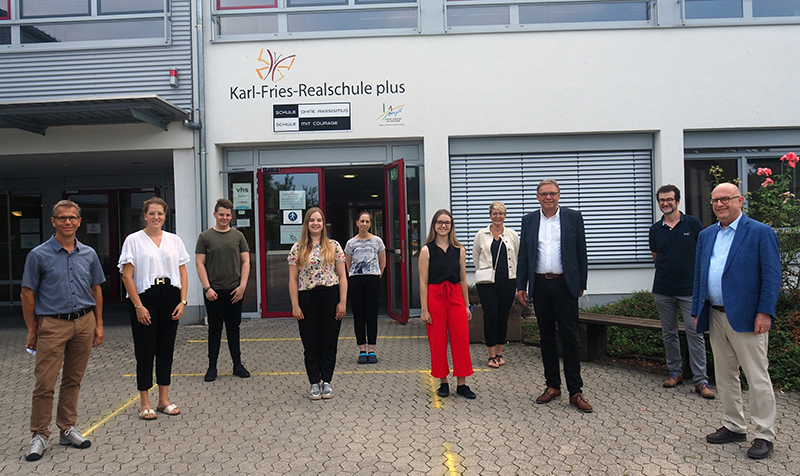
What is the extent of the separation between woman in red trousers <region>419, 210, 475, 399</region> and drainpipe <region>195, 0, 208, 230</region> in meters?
5.52

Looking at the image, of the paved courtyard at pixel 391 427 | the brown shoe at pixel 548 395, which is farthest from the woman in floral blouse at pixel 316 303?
the brown shoe at pixel 548 395

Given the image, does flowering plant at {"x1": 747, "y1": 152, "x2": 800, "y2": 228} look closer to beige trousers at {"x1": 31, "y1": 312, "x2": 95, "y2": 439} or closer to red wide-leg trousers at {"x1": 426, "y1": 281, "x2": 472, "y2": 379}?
red wide-leg trousers at {"x1": 426, "y1": 281, "x2": 472, "y2": 379}

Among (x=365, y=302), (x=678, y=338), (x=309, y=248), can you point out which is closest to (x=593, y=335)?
(x=678, y=338)

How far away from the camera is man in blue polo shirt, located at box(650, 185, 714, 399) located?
18.5ft

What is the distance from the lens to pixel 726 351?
437 cm

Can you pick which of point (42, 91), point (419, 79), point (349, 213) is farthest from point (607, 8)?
Result: point (42, 91)

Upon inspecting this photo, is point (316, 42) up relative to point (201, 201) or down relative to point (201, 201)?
up

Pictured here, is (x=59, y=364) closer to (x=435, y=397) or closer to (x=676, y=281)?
(x=435, y=397)

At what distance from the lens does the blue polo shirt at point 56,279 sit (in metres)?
4.28

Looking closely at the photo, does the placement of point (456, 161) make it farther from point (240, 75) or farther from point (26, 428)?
point (26, 428)

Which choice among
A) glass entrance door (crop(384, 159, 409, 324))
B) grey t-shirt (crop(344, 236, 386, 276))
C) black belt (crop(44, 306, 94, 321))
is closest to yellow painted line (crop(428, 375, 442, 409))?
grey t-shirt (crop(344, 236, 386, 276))

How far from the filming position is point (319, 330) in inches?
222

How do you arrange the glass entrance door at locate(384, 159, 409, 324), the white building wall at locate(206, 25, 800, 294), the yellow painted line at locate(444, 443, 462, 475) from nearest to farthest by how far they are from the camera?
1. the yellow painted line at locate(444, 443, 462, 475)
2. the glass entrance door at locate(384, 159, 409, 324)
3. the white building wall at locate(206, 25, 800, 294)

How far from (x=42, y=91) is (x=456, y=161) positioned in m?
7.00
